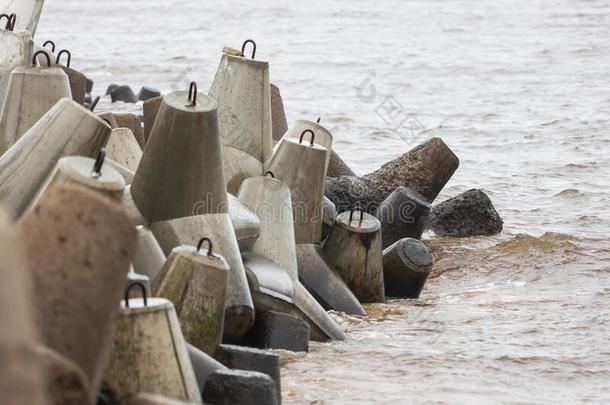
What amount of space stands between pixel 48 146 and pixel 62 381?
2.71m

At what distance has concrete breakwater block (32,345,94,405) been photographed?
2959mm

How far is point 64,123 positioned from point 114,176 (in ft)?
4.01

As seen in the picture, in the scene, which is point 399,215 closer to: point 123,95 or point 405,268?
point 405,268

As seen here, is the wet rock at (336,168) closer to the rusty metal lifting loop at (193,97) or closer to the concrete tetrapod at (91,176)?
the rusty metal lifting loop at (193,97)

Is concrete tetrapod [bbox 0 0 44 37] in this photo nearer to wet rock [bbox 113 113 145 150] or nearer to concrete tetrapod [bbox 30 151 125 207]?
wet rock [bbox 113 113 145 150]

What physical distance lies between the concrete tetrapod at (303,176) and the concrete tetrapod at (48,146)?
1.53m

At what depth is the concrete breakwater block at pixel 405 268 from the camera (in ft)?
24.1

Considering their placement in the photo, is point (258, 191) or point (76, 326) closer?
point (76, 326)

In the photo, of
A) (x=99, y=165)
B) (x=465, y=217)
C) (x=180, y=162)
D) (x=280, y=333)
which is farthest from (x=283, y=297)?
(x=465, y=217)

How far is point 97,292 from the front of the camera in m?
3.35

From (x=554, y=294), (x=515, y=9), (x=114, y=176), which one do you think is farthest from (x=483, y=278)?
(x=515, y=9)

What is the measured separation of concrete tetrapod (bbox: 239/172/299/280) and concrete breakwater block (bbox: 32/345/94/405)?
335 cm

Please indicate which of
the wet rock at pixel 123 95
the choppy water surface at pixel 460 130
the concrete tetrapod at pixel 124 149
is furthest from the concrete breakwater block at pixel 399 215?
the wet rock at pixel 123 95

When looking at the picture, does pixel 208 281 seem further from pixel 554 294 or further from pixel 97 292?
pixel 554 294
